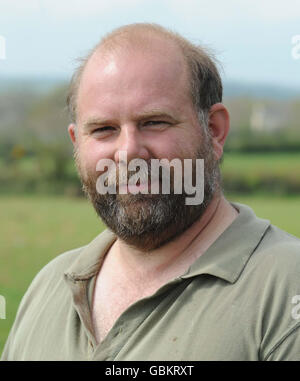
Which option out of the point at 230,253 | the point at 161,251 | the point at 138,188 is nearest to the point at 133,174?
the point at 138,188

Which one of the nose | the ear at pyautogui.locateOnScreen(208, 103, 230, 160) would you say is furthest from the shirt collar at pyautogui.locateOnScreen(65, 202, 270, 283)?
the nose

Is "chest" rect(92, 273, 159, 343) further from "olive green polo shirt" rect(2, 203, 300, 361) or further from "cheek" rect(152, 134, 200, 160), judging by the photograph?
"cheek" rect(152, 134, 200, 160)

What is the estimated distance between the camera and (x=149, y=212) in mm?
2488

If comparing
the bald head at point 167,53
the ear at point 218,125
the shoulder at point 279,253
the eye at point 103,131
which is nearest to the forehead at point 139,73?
the bald head at point 167,53

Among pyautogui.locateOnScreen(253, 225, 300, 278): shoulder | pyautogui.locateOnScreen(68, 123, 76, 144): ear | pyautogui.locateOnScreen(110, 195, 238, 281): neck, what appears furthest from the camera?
pyautogui.locateOnScreen(68, 123, 76, 144): ear

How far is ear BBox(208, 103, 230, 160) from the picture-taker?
2.71 metres

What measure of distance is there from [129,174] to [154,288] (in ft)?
1.41

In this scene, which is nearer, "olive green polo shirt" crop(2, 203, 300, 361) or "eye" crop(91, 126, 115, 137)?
"olive green polo shirt" crop(2, 203, 300, 361)

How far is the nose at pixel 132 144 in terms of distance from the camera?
240 centimetres

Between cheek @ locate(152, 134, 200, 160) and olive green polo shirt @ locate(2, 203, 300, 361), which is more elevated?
cheek @ locate(152, 134, 200, 160)

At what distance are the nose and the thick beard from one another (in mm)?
A: 156

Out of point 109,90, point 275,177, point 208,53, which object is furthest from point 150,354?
point 275,177

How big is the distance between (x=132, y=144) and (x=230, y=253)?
0.52 meters
